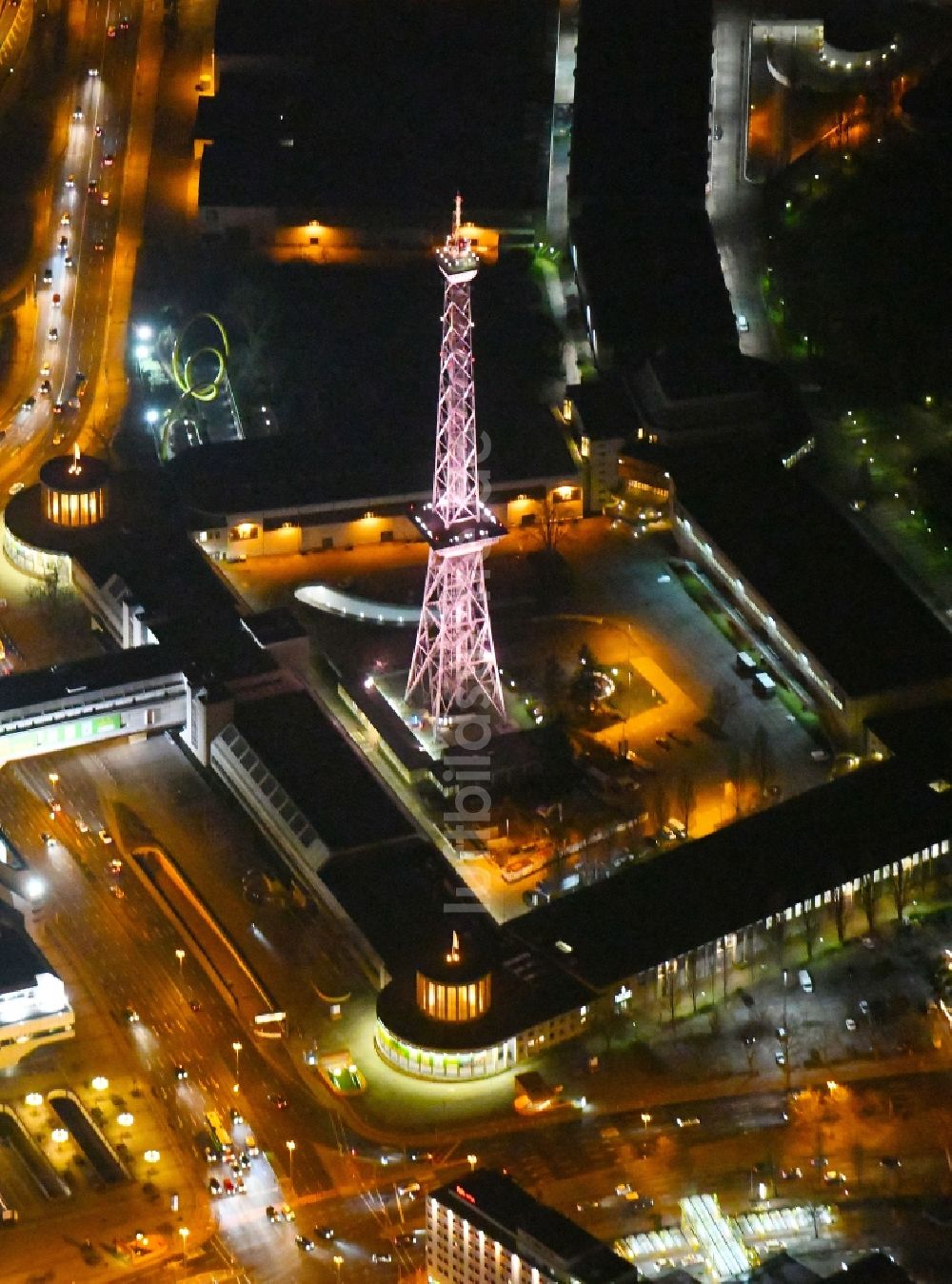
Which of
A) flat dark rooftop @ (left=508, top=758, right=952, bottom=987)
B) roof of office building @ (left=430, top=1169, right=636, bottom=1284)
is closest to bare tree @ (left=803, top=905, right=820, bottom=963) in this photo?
flat dark rooftop @ (left=508, top=758, right=952, bottom=987)

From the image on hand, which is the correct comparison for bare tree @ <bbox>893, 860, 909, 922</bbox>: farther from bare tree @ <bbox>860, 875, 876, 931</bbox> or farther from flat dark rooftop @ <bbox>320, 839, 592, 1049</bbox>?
flat dark rooftop @ <bbox>320, 839, 592, 1049</bbox>

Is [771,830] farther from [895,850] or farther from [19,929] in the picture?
[19,929]

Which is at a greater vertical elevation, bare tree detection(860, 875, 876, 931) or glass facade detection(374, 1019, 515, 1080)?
bare tree detection(860, 875, 876, 931)

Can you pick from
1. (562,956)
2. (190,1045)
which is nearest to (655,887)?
(562,956)

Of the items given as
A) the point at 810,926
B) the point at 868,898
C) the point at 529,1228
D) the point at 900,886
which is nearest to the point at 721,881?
the point at 810,926

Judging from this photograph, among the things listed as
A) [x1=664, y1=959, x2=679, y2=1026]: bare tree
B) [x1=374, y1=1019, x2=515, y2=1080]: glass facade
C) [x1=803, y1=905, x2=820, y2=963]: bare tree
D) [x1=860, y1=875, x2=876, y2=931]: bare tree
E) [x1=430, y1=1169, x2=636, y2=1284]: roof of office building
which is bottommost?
[x1=430, y1=1169, x2=636, y2=1284]: roof of office building

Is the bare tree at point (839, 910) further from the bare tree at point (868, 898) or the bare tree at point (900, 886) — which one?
the bare tree at point (900, 886)

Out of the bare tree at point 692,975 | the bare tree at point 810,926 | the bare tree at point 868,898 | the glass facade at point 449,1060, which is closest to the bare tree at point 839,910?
the bare tree at point 810,926
